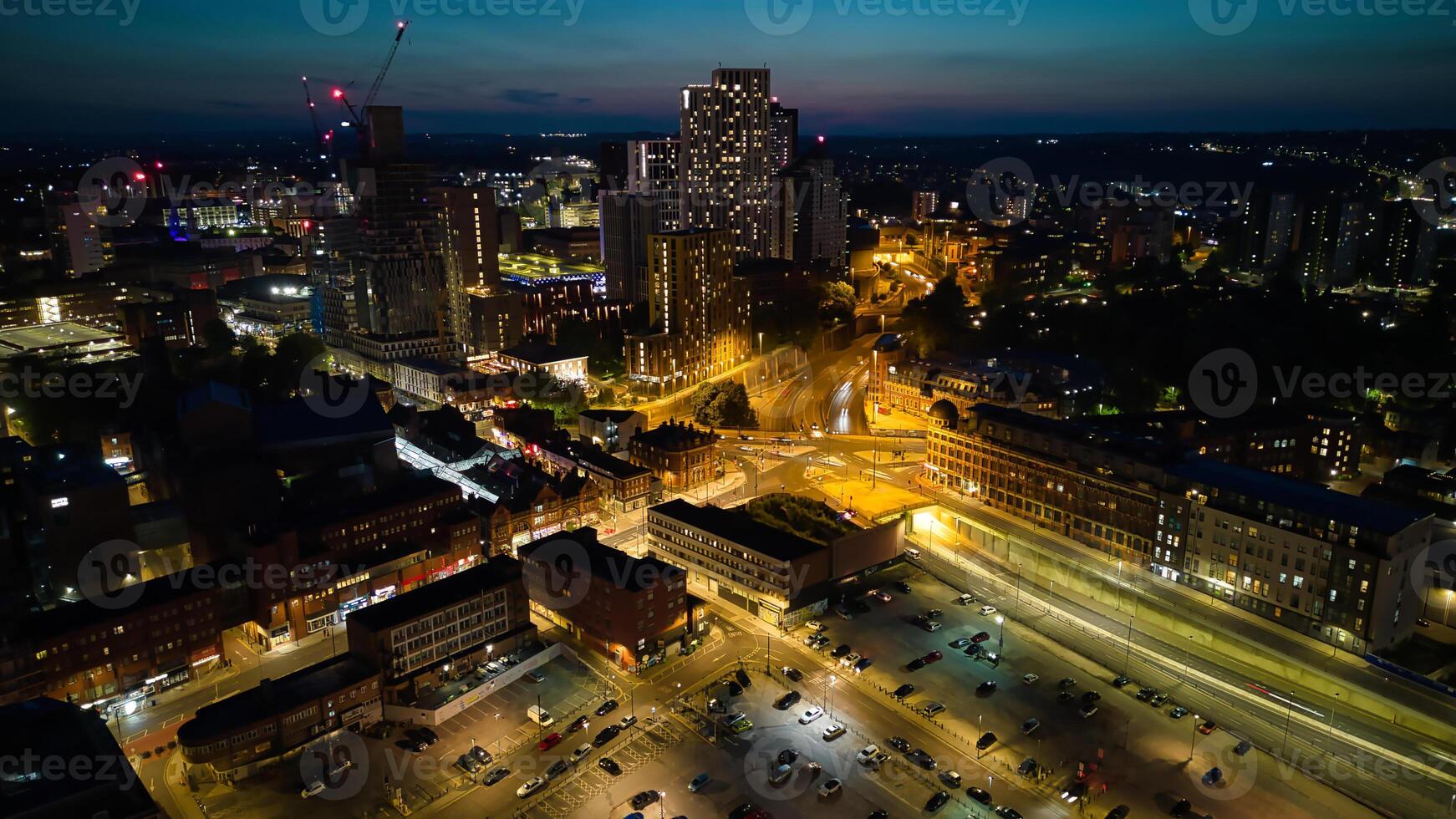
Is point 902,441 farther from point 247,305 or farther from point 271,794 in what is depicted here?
point 247,305

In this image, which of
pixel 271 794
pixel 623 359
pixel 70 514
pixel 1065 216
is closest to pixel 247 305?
pixel 623 359
